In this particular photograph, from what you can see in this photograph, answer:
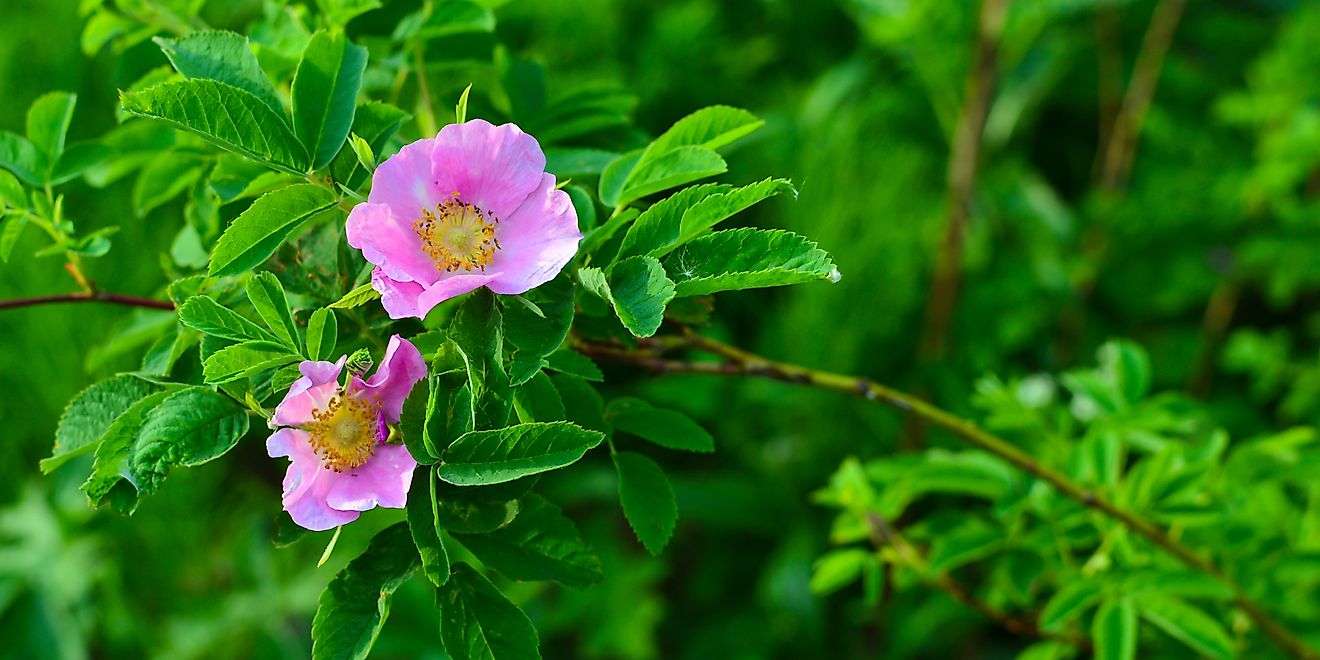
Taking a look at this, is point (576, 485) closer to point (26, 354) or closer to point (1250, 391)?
point (26, 354)

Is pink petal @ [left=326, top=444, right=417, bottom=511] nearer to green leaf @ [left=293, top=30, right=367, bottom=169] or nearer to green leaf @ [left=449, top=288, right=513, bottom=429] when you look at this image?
green leaf @ [left=449, top=288, right=513, bottom=429]

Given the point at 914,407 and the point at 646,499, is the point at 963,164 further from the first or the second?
the point at 646,499

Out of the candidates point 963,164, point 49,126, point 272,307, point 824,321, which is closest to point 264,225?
point 272,307

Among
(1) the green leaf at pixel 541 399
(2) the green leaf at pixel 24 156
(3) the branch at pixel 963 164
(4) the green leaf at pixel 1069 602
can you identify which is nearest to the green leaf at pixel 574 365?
(1) the green leaf at pixel 541 399

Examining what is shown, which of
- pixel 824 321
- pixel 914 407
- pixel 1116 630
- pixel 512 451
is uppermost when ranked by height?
pixel 512 451

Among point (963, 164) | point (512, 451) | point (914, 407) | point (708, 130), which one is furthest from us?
point (963, 164)

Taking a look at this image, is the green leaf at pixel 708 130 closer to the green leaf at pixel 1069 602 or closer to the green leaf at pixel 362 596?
the green leaf at pixel 362 596

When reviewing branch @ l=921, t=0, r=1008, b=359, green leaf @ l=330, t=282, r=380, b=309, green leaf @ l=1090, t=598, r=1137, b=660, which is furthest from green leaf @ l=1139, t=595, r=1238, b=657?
branch @ l=921, t=0, r=1008, b=359

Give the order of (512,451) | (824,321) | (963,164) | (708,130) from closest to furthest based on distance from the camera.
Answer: (512,451) → (708,130) → (963,164) → (824,321)
